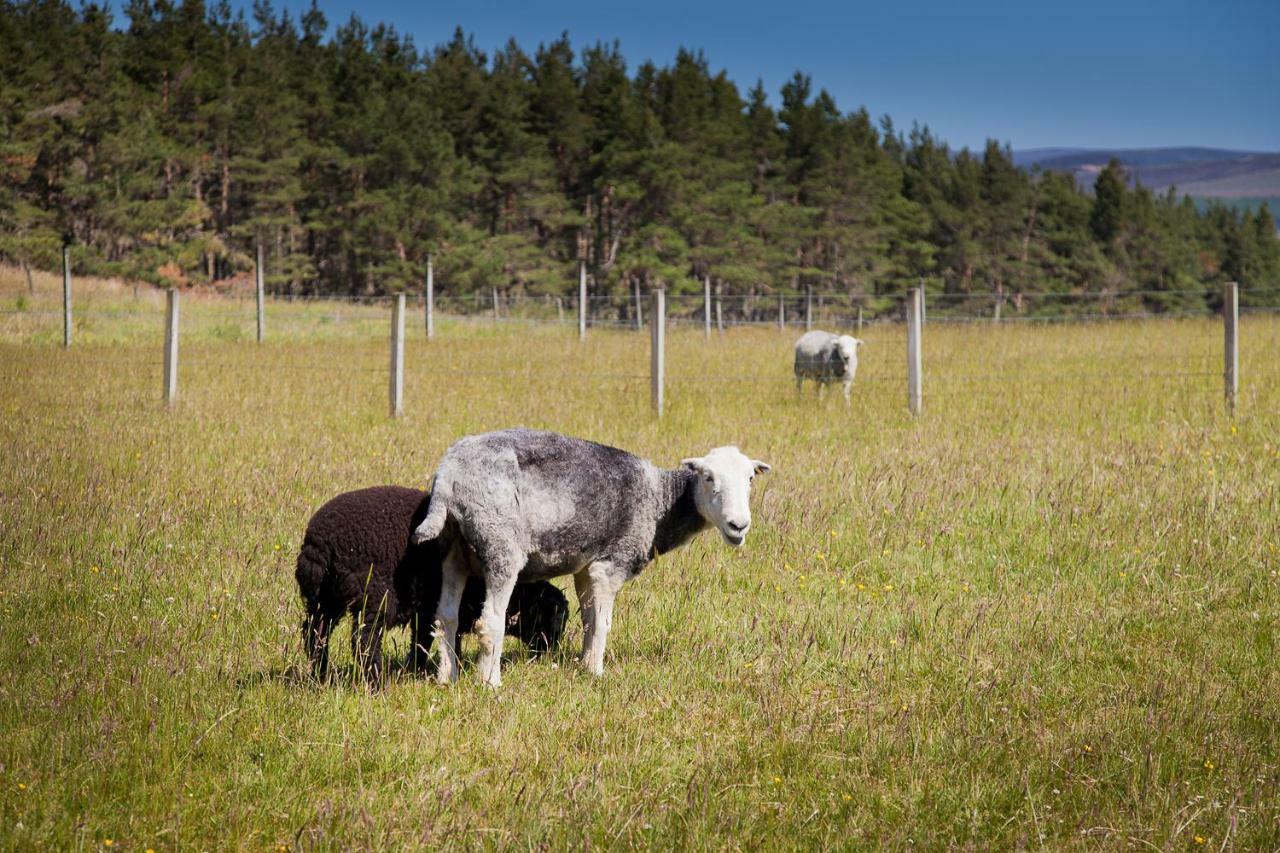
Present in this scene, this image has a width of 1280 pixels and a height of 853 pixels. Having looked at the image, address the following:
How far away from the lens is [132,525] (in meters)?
8.07

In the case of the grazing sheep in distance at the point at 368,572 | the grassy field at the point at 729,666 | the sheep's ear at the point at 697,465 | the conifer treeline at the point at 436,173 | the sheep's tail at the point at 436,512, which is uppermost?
the conifer treeline at the point at 436,173

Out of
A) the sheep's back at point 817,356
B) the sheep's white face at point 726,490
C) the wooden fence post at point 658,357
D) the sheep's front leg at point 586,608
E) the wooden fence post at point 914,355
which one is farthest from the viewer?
the sheep's back at point 817,356

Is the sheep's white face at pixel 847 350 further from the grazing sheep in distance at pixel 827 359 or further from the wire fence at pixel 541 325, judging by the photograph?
the wire fence at pixel 541 325

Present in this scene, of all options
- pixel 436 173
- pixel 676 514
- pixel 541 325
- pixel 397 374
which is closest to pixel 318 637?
pixel 676 514

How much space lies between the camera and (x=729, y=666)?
573cm

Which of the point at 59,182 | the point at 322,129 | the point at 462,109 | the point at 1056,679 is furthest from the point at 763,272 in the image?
the point at 1056,679

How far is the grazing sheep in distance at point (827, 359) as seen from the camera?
1647 centimetres

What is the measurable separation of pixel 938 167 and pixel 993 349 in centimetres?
5242

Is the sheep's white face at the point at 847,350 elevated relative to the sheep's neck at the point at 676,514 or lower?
elevated

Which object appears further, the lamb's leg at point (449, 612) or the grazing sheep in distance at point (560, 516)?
the lamb's leg at point (449, 612)

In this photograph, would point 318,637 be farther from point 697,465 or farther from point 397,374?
point 397,374

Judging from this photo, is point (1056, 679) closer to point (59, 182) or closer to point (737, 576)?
point (737, 576)

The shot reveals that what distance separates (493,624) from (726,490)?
50.7 inches

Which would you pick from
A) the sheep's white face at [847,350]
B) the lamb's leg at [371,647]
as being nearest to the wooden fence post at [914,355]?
the sheep's white face at [847,350]
